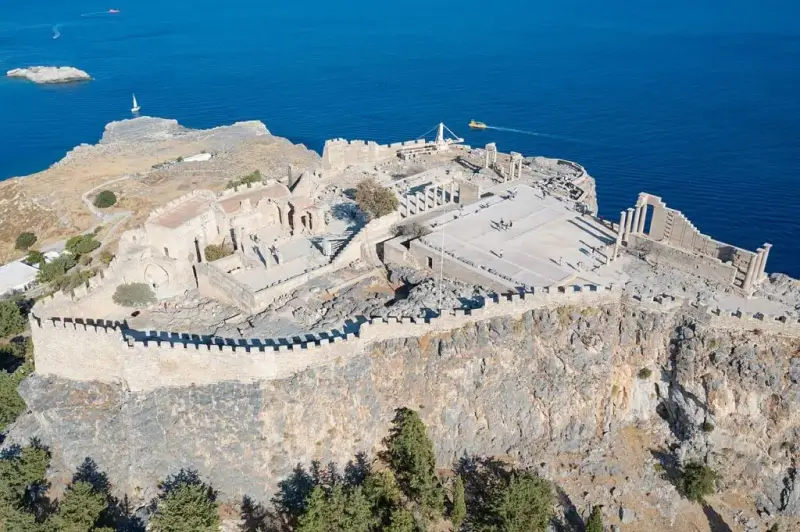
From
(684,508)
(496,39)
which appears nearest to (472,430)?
(684,508)

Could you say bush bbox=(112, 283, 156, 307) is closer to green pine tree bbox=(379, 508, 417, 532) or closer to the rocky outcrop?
green pine tree bbox=(379, 508, 417, 532)

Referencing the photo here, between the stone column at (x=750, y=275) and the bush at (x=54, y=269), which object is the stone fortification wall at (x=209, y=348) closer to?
the stone column at (x=750, y=275)

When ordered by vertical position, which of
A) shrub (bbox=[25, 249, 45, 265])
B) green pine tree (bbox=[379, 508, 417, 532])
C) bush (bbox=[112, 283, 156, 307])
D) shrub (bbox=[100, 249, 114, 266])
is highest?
bush (bbox=[112, 283, 156, 307])

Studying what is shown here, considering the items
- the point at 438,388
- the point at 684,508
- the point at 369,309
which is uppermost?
the point at 369,309

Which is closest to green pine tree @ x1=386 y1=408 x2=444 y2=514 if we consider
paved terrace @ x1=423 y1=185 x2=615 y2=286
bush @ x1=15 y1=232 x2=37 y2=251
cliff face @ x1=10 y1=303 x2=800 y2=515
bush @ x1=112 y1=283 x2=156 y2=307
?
cliff face @ x1=10 y1=303 x2=800 y2=515

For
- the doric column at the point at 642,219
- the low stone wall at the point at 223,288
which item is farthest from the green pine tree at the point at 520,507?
the doric column at the point at 642,219

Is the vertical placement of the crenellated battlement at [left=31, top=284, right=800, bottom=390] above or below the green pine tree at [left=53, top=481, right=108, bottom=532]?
above

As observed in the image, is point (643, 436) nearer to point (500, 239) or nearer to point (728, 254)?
point (728, 254)
